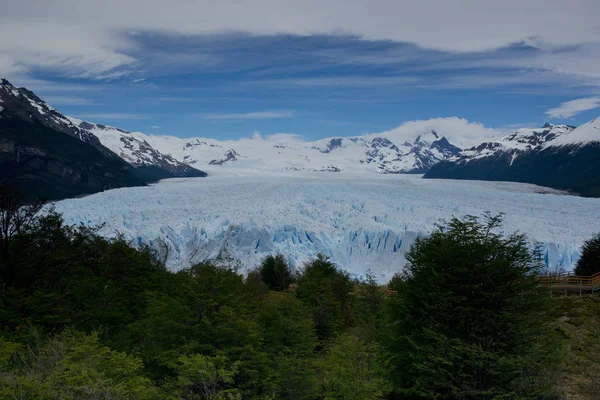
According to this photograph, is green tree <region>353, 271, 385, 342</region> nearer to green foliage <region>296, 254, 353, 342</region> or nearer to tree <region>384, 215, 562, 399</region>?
green foliage <region>296, 254, 353, 342</region>

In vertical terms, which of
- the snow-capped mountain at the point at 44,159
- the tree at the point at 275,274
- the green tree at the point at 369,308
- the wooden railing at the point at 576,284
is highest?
the snow-capped mountain at the point at 44,159

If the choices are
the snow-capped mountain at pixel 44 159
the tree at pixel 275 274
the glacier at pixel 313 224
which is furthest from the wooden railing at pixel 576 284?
the snow-capped mountain at pixel 44 159

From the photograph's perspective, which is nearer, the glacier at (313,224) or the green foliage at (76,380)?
the green foliage at (76,380)

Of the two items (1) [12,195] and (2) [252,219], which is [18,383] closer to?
(1) [12,195]

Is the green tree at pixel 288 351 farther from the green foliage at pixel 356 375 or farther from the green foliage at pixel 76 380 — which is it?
the green foliage at pixel 76 380

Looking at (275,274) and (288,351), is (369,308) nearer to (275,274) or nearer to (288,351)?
(288,351)

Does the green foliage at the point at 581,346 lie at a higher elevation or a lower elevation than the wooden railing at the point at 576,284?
lower
